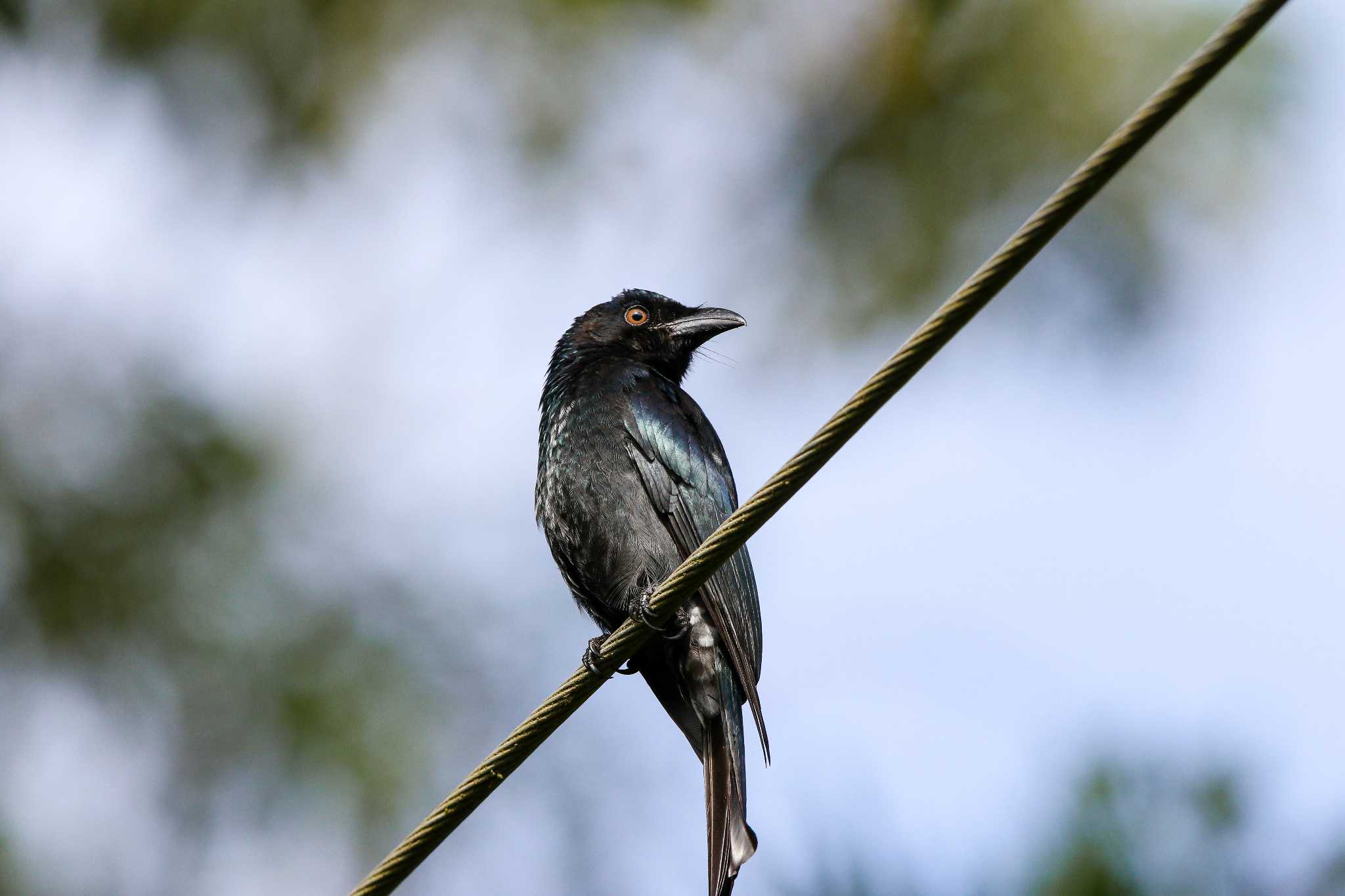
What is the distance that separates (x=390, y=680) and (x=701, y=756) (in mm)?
6374

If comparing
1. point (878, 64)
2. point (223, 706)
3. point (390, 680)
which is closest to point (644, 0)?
point (878, 64)

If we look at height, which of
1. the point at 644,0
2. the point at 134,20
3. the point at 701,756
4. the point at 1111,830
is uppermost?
the point at 134,20

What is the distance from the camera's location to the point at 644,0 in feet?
37.1

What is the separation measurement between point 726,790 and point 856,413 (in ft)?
7.13

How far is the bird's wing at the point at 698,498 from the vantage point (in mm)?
4539

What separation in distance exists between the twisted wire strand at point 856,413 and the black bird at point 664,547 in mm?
732

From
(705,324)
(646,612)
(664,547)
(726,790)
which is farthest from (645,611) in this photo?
(705,324)

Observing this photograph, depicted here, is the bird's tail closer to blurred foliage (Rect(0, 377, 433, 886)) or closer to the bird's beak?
the bird's beak

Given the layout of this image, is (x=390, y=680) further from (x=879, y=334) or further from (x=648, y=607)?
(x=648, y=607)

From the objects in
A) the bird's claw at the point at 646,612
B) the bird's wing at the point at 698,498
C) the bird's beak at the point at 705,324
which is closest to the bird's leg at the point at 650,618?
the bird's claw at the point at 646,612

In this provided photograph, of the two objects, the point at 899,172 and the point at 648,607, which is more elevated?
the point at 899,172

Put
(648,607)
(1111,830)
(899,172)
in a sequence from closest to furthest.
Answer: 1. (648,607)
2. (1111,830)
3. (899,172)

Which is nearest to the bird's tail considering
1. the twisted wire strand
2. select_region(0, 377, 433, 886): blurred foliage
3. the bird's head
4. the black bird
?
the black bird

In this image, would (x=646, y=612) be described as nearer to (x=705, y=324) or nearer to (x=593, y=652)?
(x=593, y=652)
